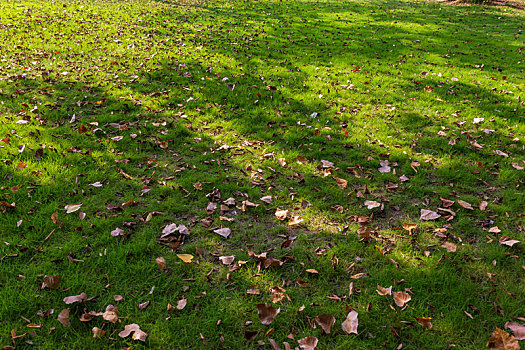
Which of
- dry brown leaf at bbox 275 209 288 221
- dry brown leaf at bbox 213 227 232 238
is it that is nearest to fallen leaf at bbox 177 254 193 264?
dry brown leaf at bbox 213 227 232 238

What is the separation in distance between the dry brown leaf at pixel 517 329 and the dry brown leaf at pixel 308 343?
4.85 ft

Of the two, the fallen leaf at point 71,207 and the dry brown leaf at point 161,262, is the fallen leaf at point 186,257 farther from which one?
the fallen leaf at point 71,207

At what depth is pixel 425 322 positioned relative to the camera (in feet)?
7.84

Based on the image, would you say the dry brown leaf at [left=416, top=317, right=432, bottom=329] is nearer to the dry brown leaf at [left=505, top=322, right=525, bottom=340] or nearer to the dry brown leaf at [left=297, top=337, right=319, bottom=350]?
the dry brown leaf at [left=505, top=322, right=525, bottom=340]

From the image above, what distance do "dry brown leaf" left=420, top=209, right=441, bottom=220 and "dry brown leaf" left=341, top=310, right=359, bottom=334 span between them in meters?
1.57

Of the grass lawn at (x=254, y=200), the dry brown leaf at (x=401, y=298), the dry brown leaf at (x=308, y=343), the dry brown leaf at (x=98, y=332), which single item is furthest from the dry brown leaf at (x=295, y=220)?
the dry brown leaf at (x=98, y=332)

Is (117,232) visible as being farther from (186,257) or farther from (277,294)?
(277,294)

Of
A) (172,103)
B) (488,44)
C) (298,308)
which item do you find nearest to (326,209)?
(298,308)

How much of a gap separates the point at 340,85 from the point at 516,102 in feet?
11.3

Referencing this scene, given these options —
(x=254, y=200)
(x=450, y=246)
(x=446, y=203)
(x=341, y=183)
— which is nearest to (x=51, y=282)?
(x=254, y=200)

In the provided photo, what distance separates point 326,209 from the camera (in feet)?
11.8

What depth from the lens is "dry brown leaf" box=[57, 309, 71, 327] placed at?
2277 mm

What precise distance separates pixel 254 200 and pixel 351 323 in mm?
1748

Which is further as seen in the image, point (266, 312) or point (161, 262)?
point (161, 262)
